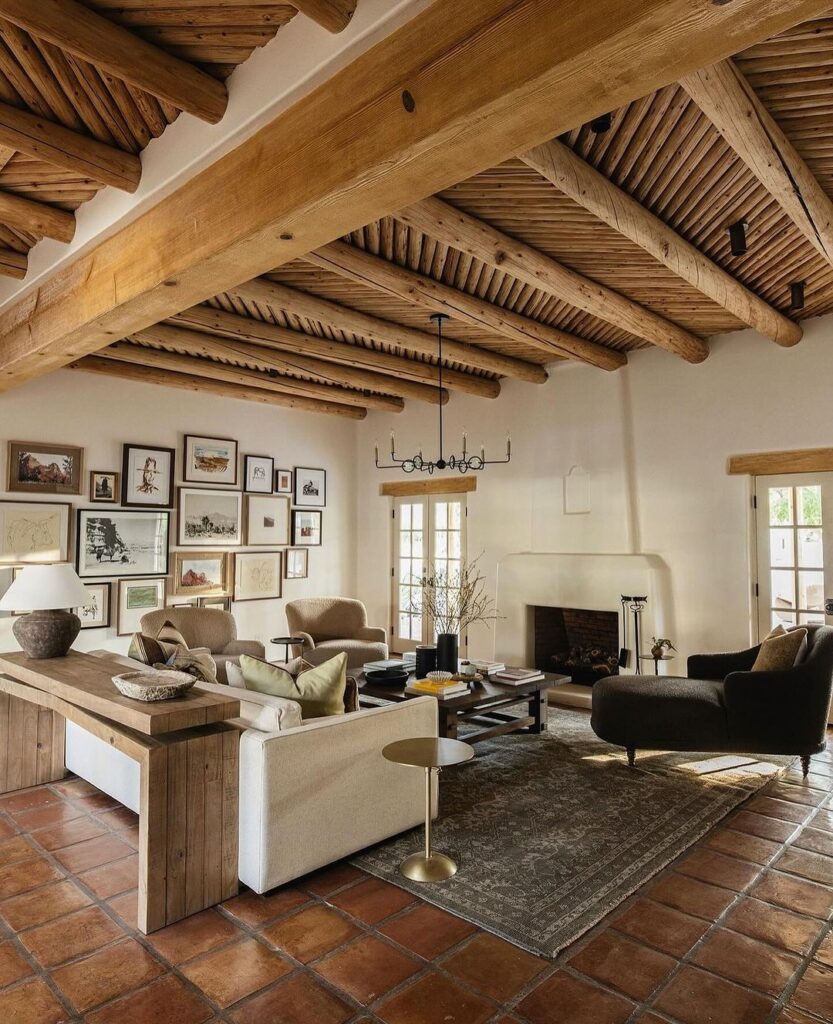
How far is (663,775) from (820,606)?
2.11 m

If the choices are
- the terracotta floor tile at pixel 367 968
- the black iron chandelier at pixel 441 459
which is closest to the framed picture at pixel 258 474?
the black iron chandelier at pixel 441 459

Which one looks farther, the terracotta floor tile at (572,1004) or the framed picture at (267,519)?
the framed picture at (267,519)

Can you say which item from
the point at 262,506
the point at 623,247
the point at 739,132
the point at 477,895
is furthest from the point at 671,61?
the point at 262,506

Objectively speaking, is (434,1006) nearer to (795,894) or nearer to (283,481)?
(795,894)

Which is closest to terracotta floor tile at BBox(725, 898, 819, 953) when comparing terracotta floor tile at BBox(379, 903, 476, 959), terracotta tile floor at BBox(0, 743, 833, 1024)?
terracotta tile floor at BBox(0, 743, 833, 1024)

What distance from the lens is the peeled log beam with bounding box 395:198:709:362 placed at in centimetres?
336

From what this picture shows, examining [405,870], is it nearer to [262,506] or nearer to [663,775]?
[663,775]

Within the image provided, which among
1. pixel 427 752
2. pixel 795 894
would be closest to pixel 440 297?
pixel 427 752

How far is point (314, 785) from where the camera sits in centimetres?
282

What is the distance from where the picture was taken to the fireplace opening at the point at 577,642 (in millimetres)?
6254

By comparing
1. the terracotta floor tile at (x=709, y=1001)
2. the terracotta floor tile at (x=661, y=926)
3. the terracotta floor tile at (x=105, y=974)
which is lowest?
the terracotta floor tile at (x=709, y=1001)

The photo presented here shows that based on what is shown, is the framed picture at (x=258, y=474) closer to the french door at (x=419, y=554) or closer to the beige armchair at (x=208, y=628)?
the french door at (x=419, y=554)

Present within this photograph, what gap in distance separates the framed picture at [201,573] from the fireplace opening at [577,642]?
3.13 metres

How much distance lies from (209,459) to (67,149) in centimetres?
440
